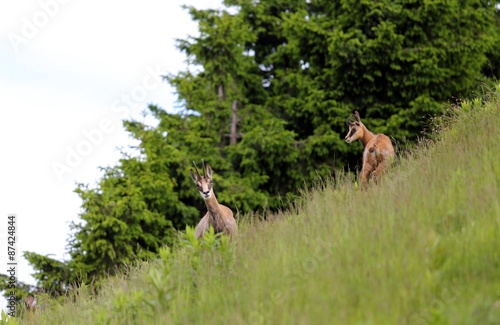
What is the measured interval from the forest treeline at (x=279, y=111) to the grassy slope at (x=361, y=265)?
444 inches

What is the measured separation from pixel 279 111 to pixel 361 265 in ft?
63.8

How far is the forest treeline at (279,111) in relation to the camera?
2088 cm

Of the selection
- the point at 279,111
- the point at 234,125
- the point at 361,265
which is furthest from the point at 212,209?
the point at 279,111

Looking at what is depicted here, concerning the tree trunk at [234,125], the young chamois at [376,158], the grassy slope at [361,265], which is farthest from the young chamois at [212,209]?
the tree trunk at [234,125]

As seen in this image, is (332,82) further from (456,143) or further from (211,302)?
(211,302)

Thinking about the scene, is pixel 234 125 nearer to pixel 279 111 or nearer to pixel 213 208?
pixel 279 111

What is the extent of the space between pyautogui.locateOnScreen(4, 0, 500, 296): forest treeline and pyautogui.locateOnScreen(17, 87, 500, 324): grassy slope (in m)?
11.3

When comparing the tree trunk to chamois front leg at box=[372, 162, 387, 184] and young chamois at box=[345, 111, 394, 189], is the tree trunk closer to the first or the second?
young chamois at box=[345, 111, 394, 189]

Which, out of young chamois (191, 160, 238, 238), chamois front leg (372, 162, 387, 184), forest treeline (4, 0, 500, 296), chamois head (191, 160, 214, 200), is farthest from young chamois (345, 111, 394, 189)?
forest treeline (4, 0, 500, 296)

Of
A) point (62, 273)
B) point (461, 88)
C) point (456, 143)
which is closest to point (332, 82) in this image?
point (461, 88)

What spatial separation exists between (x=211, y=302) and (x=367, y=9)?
1781cm

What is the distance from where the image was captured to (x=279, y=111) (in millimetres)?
25641

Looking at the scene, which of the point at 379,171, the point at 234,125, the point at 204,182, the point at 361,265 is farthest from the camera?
the point at 234,125

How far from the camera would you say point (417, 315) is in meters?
5.45
